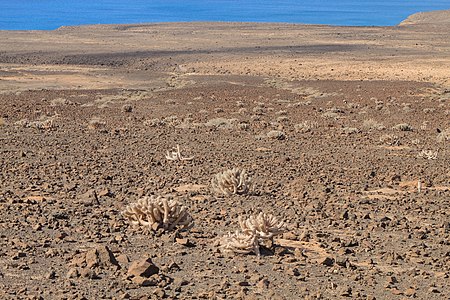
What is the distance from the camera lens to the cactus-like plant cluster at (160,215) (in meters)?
8.46

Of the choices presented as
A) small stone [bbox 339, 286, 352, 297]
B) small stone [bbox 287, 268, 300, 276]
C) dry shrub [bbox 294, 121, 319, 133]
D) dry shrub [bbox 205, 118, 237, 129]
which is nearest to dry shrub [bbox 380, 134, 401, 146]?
dry shrub [bbox 294, 121, 319, 133]

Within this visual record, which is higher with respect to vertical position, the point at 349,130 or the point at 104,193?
the point at 104,193

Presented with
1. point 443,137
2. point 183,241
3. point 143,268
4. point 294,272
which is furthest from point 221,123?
point 143,268

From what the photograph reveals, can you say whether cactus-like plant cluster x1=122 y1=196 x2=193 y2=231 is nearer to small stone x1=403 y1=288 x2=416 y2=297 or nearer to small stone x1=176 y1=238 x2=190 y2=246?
small stone x1=176 y1=238 x2=190 y2=246

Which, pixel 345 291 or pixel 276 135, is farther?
pixel 276 135

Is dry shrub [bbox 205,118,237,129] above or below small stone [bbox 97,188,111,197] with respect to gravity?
below

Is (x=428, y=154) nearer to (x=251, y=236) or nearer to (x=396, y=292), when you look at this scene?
(x=251, y=236)

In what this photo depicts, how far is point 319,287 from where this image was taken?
672cm

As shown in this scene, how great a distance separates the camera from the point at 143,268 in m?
6.69

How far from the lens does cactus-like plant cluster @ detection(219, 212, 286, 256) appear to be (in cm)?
763

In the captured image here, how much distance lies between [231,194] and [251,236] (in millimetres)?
2965

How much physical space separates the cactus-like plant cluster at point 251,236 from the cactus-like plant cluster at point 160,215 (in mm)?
696

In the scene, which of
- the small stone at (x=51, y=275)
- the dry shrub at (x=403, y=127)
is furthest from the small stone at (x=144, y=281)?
the dry shrub at (x=403, y=127)

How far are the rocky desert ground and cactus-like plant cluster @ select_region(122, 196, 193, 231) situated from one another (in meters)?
0.09
